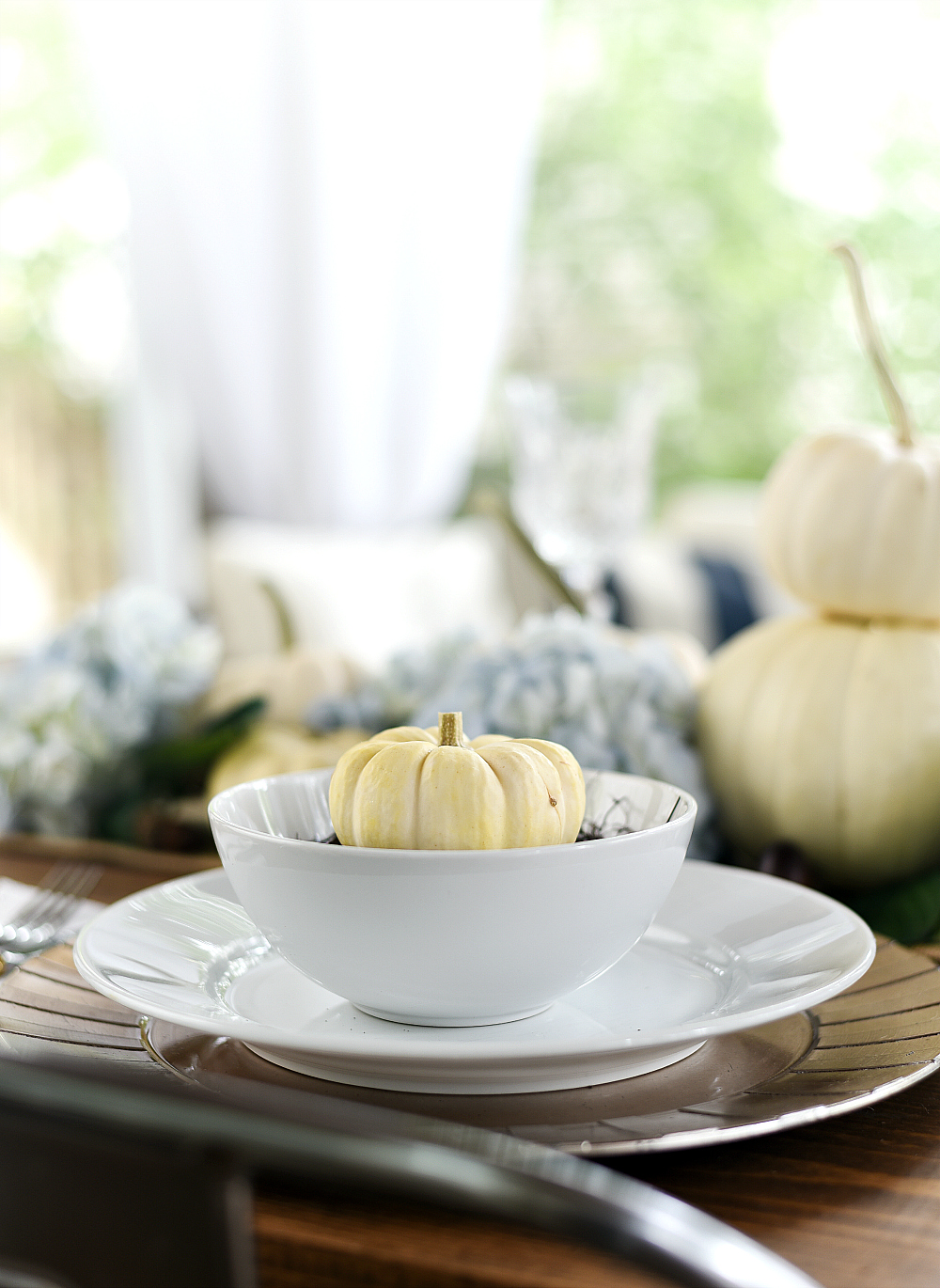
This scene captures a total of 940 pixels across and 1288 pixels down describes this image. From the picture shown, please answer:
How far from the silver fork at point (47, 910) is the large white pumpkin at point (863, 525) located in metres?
0.40

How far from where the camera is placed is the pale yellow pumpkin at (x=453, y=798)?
0.36 m

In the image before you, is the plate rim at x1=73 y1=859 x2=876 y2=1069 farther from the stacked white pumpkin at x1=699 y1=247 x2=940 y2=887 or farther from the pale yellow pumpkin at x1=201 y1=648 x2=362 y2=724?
the pale yellow pumpkin at x1=201 y1=648 x2=362 y2=724

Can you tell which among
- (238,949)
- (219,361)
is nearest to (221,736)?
(238,949)

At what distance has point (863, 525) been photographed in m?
0.60

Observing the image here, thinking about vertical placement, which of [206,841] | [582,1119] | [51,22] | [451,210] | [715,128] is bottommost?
[206,841]

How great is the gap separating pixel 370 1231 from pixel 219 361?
6.63 feet

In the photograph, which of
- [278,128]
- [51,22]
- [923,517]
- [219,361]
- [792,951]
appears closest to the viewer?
[792,951]

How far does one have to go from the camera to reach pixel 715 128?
15.0ft

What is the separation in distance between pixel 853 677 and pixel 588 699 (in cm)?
14

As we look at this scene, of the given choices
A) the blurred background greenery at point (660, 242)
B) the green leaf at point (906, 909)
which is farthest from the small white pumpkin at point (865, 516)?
the blurred background greenery at point (660, 242)

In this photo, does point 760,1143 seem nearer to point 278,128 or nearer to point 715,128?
point 278,128

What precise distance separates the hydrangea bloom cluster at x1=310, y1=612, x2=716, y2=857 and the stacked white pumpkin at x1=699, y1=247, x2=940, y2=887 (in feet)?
0.09

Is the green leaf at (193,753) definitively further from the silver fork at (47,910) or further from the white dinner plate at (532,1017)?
the white dinner plate at (532,1017)

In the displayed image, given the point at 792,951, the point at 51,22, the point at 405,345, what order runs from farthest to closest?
the point at 51,22
the point at 405,345
the point at 792,951
